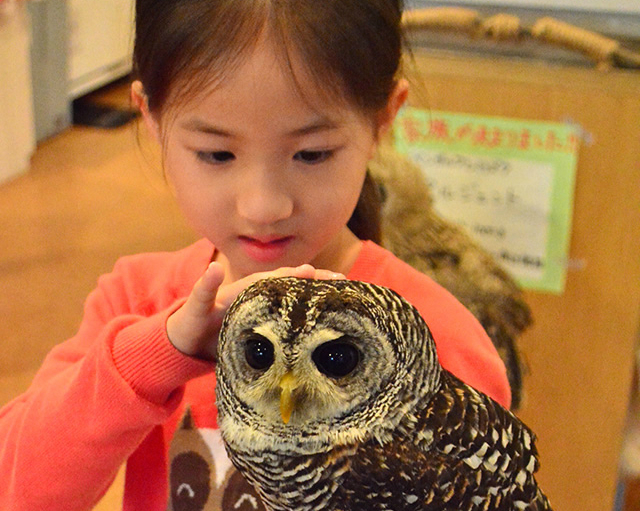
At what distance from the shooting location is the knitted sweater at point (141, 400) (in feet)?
1.63

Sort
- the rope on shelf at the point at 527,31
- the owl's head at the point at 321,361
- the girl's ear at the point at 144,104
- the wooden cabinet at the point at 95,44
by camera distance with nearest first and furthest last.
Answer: the owl's head at the point at 321,361 → the girl's ear at the point at 144,104 → the rope on shelf at the point at 527,31 → the wooden cabinet at the point at 95,44

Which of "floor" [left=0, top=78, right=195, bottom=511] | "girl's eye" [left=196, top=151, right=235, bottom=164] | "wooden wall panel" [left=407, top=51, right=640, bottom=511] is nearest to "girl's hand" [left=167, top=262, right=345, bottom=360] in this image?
"girl's eye" [left=196, top=151, right=235, bottom=164]

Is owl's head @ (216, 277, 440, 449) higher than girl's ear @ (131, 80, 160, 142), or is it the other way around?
owl's head @ (216, 277, 440, 449)

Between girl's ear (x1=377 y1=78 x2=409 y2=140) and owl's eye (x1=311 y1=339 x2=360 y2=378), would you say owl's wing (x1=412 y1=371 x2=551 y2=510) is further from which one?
girl's ear (x1=377 y1=78 x2=409 y2=140)

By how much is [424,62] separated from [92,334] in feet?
2.03

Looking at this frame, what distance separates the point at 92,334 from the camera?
0.68 meters

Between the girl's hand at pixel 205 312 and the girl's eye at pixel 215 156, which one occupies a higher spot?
the girl's eye at pixel 215 156

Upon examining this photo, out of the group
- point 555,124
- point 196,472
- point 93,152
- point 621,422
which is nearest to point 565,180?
point 555,124

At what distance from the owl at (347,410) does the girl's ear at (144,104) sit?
0.28m

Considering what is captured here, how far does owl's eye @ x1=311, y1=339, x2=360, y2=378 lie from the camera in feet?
1.11

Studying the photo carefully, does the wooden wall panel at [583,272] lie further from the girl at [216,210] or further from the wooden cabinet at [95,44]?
the wooden cabinet at [95,44]

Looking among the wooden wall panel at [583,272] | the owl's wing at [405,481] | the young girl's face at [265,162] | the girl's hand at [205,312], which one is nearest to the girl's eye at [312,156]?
the young girl's face at [265,162]

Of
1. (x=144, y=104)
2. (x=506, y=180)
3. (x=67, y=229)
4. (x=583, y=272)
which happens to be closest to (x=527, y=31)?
(x=506, y=180)

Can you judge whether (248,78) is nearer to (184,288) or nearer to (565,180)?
(184,288)
